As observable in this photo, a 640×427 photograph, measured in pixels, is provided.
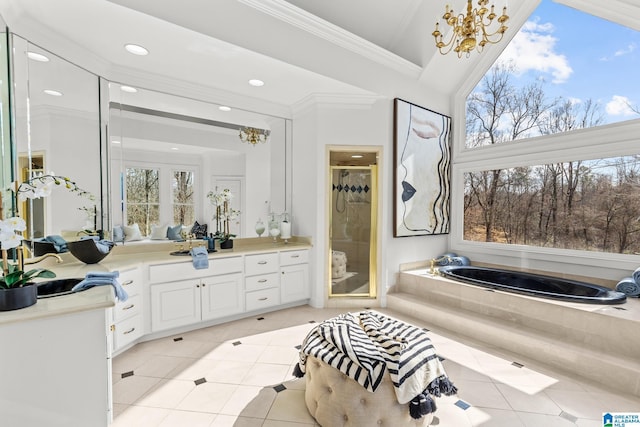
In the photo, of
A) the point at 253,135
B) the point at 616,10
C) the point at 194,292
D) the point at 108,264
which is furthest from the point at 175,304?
the point at 616,10

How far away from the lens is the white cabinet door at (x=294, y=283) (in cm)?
379

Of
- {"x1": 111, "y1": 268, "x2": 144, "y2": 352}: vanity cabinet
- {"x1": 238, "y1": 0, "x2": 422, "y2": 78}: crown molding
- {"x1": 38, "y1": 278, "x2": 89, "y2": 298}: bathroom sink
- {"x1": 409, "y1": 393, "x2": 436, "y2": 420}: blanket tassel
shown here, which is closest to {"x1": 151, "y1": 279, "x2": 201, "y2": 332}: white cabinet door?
{"x1": 111, "y1": 268, "x2": 144, "y2": 352}: vanity cabinet

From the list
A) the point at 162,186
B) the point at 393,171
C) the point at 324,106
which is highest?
the point at 324,106

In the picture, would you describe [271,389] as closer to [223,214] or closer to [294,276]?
[294,276]

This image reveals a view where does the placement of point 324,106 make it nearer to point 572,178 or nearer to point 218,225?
point 218,225

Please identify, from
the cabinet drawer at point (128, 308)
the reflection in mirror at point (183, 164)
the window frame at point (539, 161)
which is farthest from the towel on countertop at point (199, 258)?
the window frame at point (539, 161)

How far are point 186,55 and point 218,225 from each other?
1.86 m

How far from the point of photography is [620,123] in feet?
10.6

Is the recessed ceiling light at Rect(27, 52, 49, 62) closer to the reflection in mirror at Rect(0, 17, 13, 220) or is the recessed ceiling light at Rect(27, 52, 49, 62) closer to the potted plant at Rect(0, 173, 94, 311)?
the reflection in mirror at Rect(0, 17, 13, 220)

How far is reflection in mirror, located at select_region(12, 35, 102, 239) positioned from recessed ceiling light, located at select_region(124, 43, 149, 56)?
19.4 inches

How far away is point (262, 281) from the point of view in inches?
142

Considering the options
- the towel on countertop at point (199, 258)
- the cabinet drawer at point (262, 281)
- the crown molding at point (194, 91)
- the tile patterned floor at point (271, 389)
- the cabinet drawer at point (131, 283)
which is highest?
the crown molding at point (194, 91)

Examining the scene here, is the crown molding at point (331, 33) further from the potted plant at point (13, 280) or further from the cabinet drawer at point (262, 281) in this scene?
the cabinet drawer at point (262, 281)

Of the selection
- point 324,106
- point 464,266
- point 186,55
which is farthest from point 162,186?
point 464,266
